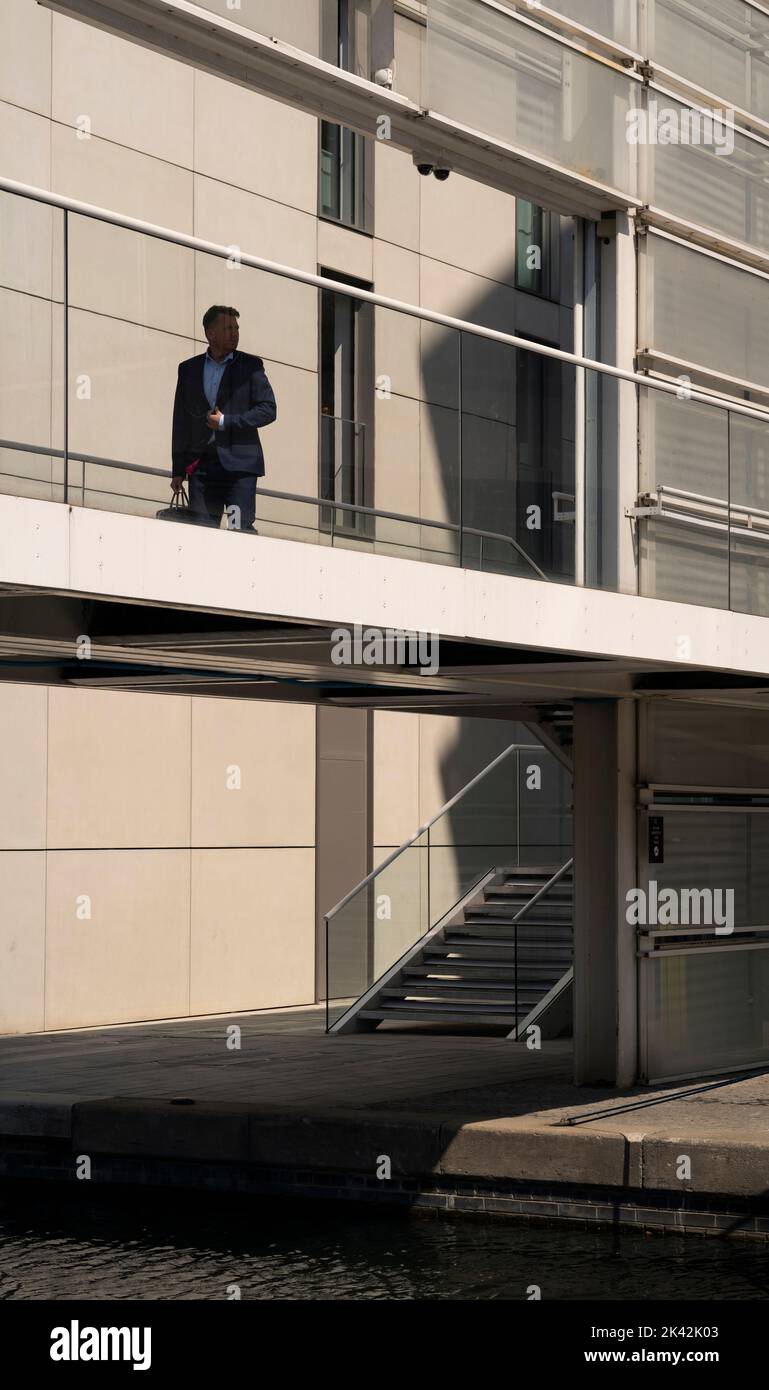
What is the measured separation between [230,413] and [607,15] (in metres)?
6.90

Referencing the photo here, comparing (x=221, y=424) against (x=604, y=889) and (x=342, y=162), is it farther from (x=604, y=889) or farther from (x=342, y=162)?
(x=342, y=162)

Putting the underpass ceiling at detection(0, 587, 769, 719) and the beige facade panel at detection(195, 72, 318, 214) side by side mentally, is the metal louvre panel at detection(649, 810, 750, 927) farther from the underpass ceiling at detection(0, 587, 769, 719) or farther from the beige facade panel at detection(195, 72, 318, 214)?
the beige facade panel at detection(195, 72, 318, 214)

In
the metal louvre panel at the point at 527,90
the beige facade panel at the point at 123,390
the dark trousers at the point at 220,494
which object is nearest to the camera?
the beige facade panel at the point at 123,390

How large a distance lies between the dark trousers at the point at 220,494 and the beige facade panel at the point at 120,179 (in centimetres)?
983

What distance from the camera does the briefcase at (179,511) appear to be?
8.92 meters

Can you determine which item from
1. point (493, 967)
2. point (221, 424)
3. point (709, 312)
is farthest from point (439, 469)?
point (493, 967)

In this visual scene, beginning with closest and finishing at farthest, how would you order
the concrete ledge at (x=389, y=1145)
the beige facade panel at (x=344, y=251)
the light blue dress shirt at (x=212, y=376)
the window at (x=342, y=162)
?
the light blue dress shirt at (x=212, y=376)
the concrete ledge at (x=389, y=1145)
the window at (x=342, y=162)
the beige facade panel at (x=344, y=251)

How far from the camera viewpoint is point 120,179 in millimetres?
19359

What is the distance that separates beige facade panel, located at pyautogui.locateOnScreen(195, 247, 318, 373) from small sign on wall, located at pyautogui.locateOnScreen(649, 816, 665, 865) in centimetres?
593

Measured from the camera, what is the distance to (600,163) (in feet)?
47.4

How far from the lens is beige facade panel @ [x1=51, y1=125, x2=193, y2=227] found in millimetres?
18750

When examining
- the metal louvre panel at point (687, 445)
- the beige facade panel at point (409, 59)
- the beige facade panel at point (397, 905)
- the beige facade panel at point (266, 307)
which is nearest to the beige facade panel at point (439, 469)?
the beige facade panel at point (266, 307)

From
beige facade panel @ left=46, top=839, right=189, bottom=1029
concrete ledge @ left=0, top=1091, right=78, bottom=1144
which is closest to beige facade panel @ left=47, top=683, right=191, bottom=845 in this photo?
beige facade panel @ left=46, top=839, right=189, bottom=1029

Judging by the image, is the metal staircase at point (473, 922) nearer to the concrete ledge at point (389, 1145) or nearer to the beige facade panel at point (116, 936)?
the beige facade panel at point (116, 936)
